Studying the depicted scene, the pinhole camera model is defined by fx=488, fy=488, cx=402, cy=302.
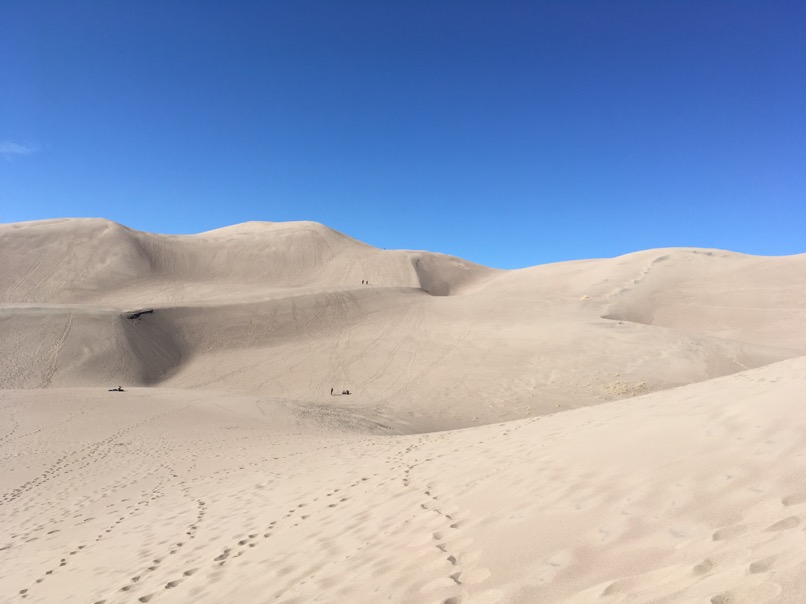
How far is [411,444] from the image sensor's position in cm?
1162

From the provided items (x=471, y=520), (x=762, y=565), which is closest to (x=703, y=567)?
(x=762, y=565)

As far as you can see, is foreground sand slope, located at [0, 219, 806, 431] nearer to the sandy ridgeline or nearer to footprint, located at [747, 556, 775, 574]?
the sandy ridgeline

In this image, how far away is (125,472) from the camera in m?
11.8

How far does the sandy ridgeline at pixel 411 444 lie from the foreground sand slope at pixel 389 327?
0.21 meters

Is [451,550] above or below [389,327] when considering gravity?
below

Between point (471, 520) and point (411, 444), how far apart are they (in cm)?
732

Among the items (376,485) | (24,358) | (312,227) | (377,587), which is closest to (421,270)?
(312,227)

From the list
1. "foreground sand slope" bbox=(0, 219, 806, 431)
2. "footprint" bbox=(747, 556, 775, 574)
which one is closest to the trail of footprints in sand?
"footprint" bbox=(747, 556, 775, 574)

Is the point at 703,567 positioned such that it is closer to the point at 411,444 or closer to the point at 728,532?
the point at 728,532

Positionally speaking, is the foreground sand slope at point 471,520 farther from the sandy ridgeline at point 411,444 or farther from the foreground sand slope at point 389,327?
the foreground sand slope at point 389,327

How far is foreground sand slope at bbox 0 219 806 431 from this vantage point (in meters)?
22.2

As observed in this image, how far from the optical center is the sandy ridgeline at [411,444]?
11.0 feet

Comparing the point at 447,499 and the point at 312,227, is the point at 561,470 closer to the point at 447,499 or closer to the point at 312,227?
the point at 447,499

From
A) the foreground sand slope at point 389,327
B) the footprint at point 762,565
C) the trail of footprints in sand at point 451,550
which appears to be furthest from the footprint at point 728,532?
the foreground sand slope at point 389,327
